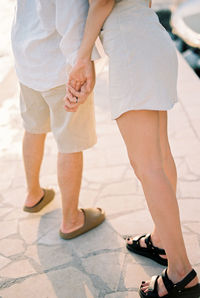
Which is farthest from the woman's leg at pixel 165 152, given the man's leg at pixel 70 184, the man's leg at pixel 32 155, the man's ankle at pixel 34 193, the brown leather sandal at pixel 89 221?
the man's ankle at pixel 34 193

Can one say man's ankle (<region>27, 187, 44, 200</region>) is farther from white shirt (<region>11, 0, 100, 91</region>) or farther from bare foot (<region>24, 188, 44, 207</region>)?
white shirt (<region>11, 0, 100, 91</region>)

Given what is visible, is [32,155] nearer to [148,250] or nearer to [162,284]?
[148,250]

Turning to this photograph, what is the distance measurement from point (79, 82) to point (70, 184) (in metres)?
0.66

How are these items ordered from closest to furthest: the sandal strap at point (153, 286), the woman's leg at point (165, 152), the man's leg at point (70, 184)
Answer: the woman's leg at point (165, 152) → the sandal strap at point (153, 286) → the man's leg at point (70, 184)

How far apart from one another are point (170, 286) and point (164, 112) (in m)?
0.71

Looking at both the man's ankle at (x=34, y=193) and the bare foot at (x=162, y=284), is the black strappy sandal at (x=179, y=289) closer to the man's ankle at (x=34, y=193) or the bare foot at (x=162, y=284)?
the bare foot at (x=162, y=284)

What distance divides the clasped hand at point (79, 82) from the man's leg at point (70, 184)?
0.47m

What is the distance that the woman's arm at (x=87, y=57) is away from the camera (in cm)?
151

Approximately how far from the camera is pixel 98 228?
91.0 inches

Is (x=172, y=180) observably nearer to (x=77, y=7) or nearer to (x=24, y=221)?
(x=77, y=7)

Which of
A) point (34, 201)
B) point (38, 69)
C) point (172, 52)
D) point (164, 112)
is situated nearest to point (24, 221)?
point (34, 201)

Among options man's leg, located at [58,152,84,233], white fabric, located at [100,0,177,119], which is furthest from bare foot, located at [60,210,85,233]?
white fabric, located at [100,0,177,119]

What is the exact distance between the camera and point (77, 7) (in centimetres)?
160

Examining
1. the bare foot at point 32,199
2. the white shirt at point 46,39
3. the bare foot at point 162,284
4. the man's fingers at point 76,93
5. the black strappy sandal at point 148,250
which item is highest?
the white shirt at point 46,39
